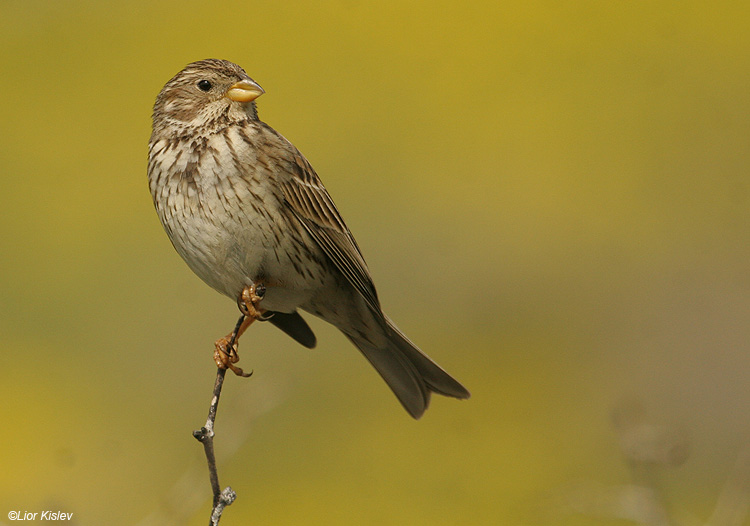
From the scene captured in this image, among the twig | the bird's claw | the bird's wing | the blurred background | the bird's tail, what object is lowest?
the twig

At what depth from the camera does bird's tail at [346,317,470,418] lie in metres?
4.54

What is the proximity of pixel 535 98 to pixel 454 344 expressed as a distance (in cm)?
495

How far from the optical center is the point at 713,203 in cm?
1271

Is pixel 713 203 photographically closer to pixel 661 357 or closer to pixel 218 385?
pixel 661 357

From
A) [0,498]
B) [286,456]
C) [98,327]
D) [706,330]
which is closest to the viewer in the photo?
[0,498]

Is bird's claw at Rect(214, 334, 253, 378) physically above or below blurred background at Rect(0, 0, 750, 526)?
below

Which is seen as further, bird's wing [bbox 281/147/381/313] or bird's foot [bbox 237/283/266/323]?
bird's wing [bbox 281/147/381/313]

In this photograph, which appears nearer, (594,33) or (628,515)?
(628,515)

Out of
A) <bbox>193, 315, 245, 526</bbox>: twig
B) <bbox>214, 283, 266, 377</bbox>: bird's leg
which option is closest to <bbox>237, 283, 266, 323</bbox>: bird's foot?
<bbox>214, 283, 266, 377</bbox>: bird's leg

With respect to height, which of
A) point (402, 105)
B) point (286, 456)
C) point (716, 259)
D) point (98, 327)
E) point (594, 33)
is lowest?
point (286, 456)

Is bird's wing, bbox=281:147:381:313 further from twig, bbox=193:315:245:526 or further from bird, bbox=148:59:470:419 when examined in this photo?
twig, bbox=193:315:245:526

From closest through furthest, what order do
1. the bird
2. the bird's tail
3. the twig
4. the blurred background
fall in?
the twig → the bird → the bird's tail → the blurred background

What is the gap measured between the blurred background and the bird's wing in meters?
0.64

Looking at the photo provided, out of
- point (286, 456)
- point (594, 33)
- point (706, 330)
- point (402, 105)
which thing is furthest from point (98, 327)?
point (594, 33)
